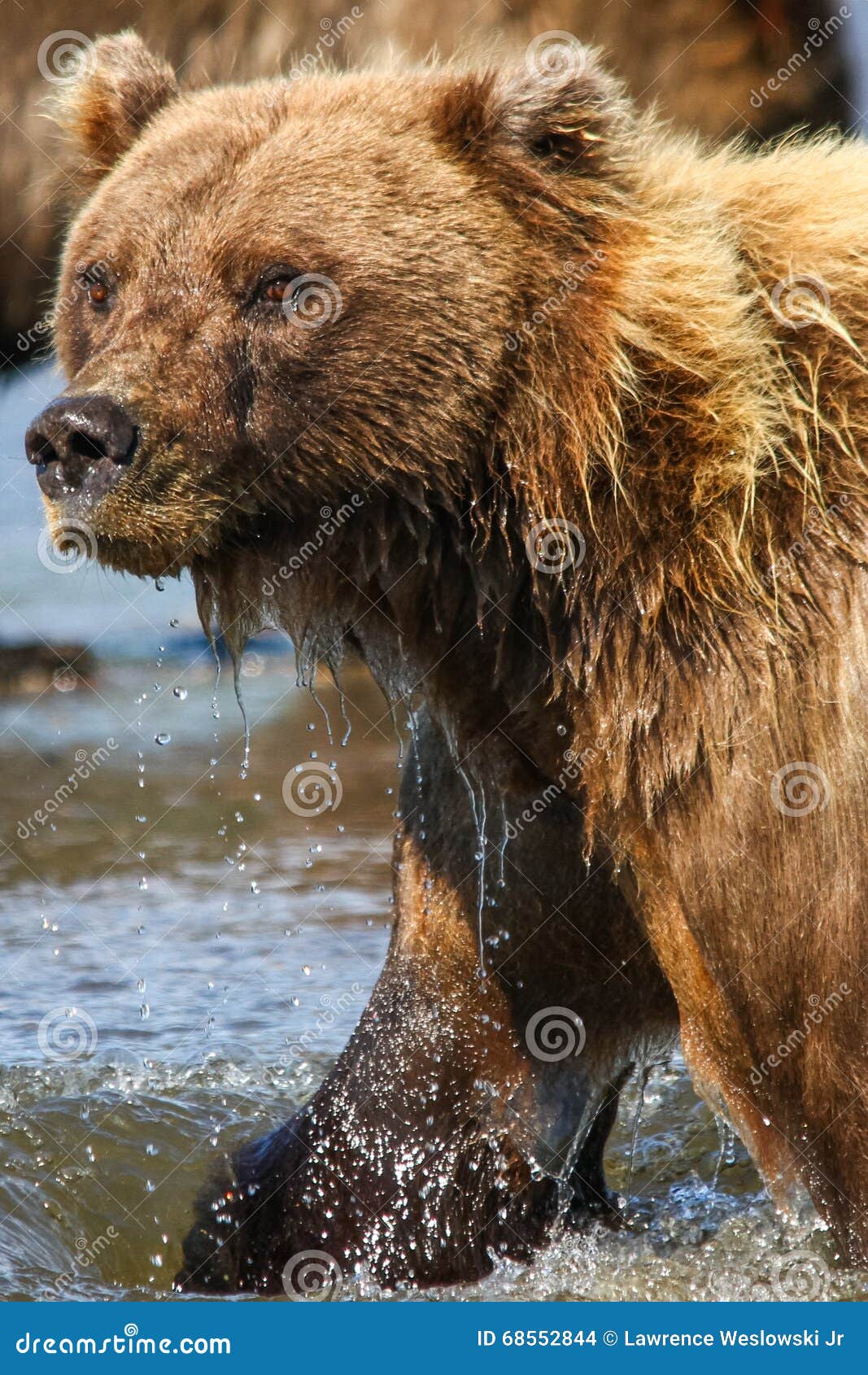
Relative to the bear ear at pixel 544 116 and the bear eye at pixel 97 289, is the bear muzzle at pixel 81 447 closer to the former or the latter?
the bear eye at pixel 97 289

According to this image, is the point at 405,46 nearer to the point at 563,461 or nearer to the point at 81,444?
the point at 563,461

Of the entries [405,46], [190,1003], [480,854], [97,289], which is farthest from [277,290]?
[405,46]

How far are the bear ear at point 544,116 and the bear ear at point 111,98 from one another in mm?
760

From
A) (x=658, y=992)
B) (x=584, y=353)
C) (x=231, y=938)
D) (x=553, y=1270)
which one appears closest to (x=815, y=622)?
(x=584, y=353)

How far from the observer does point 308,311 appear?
320 centimetres

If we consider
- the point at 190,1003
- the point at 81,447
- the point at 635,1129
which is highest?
the point at 81,447

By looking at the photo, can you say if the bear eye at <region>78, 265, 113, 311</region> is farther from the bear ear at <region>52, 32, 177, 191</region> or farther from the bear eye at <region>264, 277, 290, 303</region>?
the bear ear at <region>52, 32, 177, 191</region>

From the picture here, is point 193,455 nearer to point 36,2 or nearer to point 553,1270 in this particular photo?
point 553,1270

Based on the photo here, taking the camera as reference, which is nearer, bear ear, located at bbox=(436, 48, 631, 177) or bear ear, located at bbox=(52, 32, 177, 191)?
bear ear, located at bbox=(436, 48, 631, 177)

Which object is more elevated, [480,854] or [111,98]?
[111,98]

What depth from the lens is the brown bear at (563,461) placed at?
3.17 meters

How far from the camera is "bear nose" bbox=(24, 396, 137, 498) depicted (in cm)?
306

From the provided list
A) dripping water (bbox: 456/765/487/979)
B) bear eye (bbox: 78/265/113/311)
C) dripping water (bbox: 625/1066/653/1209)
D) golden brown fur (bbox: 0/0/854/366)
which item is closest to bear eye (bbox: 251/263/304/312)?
bear eye (bbox: 78/265/113/311)

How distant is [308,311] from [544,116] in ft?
1.94
